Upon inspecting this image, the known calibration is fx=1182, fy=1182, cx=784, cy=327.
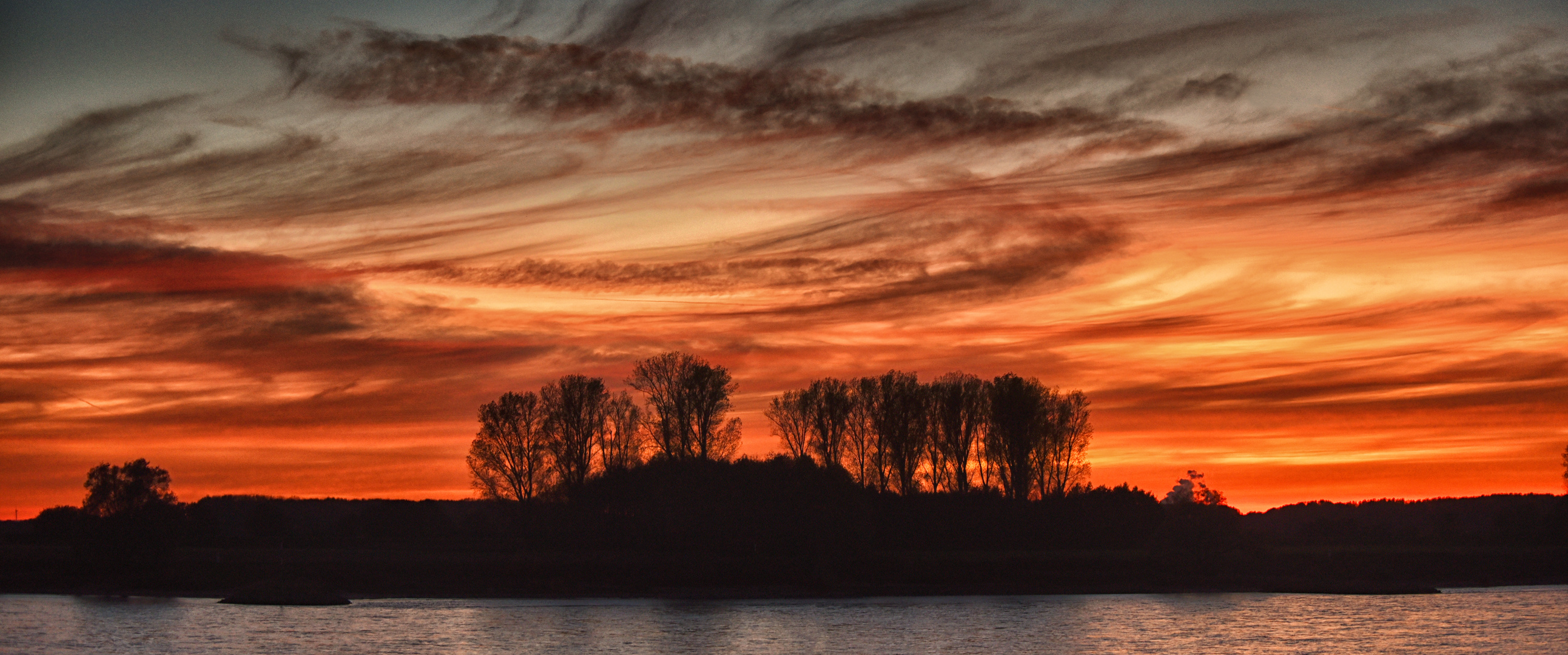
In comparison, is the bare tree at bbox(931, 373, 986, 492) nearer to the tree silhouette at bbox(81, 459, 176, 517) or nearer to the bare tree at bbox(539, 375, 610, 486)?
the bare tree at bbox(539, 375, 610, 486)

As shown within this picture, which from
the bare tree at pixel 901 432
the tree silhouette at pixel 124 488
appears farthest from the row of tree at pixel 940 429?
the tree silhouette at pixel 124 488

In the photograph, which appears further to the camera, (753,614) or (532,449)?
(532,449)

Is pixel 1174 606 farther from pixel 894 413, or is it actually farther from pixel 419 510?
pixel 419 510

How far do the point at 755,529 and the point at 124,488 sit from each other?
60173mm

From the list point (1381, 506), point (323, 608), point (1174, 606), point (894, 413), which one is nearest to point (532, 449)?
point (323, 608)

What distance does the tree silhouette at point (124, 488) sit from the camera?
10912 cm

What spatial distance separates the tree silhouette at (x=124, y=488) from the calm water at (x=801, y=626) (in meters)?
11.8

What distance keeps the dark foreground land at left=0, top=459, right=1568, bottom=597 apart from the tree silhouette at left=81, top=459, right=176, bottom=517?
245 cm

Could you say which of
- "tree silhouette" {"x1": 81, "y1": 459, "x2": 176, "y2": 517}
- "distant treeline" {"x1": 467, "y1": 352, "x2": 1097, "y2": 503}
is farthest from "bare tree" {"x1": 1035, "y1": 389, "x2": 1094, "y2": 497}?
"tree silhouette" {"x1": 81, "y1": 459, "x2": 176, "y2": 517}

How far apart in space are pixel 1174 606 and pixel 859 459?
34946 mm

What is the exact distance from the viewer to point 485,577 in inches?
4028

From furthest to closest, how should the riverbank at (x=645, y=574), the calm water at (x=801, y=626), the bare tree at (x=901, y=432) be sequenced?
the bare tree at (x=901, y=432) → the riverbank at (x=645, y=574) → the calm water at (x=801, y=626)

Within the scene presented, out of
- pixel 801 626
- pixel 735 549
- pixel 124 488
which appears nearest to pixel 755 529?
pixel 735 549

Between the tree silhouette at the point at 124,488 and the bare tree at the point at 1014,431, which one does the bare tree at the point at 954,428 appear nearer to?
the bare tree at the point at 1014,431
